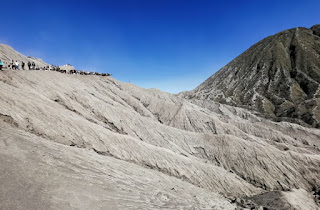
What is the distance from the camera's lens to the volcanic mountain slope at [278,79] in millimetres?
80531

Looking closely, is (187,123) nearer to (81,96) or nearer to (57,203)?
(81,96)

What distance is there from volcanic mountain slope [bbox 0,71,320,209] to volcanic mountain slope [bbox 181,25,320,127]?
154 feet

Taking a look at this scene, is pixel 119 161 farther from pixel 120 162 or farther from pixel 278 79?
pixel 278 79

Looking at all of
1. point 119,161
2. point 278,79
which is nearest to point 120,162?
point 119,161

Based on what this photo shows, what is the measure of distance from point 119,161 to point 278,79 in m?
108

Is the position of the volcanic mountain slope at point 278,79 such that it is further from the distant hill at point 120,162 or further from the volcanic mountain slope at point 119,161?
the volcanic mountain slope at point 119,161

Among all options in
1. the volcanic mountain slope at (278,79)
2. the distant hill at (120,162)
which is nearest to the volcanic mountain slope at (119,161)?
the distant hill at (120,162)

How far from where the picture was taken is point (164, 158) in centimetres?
2111

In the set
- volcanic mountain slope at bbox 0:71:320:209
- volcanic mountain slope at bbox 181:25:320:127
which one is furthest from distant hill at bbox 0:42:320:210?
volcanic mountain slope at bbox 181:25:320:127

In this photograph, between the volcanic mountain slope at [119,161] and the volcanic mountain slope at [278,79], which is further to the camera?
the volcanic mountain slope at [278,79]

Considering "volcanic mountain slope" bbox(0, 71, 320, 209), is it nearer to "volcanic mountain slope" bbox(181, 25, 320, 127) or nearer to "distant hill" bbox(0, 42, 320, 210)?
"distant hill" bbox(0, 42, 320, 210)

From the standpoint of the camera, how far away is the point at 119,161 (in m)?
16.8

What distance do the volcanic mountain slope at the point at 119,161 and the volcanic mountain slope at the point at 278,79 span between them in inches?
1845

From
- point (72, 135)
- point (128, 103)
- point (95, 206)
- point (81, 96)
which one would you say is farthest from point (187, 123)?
point (95, 206)
